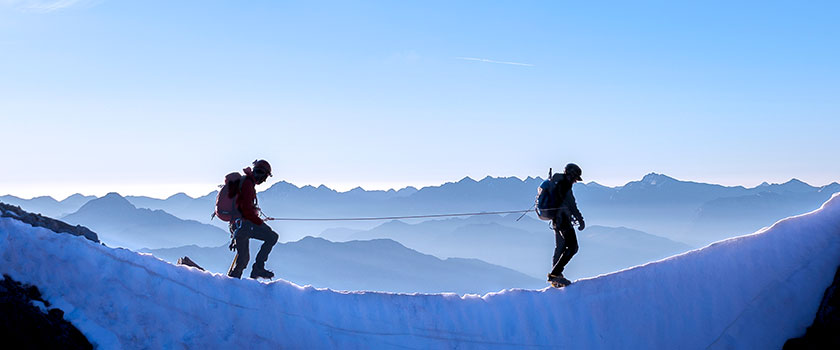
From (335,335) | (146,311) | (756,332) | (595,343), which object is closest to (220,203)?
(146,311)

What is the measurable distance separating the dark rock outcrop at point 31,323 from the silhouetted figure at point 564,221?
9.73m

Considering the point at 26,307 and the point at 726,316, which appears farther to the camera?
the point at 726,316

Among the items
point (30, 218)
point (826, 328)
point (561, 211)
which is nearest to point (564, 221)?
point (561, 211)

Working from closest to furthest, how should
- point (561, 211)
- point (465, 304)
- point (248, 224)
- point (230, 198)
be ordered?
point (248, 224)
point (230, 198)
point (561, 211)
point (465, 304)

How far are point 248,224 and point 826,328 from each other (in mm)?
12354

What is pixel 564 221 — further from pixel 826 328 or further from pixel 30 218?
pixel 30 218

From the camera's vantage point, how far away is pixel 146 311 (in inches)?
471

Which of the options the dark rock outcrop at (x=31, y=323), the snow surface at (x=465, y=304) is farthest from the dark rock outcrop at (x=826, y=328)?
the dark rock outcrop at (x=31, y=323)

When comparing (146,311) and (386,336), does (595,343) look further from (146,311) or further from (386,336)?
(146,311)

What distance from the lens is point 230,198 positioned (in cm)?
1385

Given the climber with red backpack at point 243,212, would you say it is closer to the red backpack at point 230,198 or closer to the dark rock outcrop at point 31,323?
the red backpack at point 230,198

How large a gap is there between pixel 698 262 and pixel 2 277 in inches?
575

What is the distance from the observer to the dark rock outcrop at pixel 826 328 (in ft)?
40.3

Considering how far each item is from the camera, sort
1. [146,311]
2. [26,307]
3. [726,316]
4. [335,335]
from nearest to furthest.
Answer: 1. [26,307]
2. [146,311]
3. [335,335]
4. [726,316]
